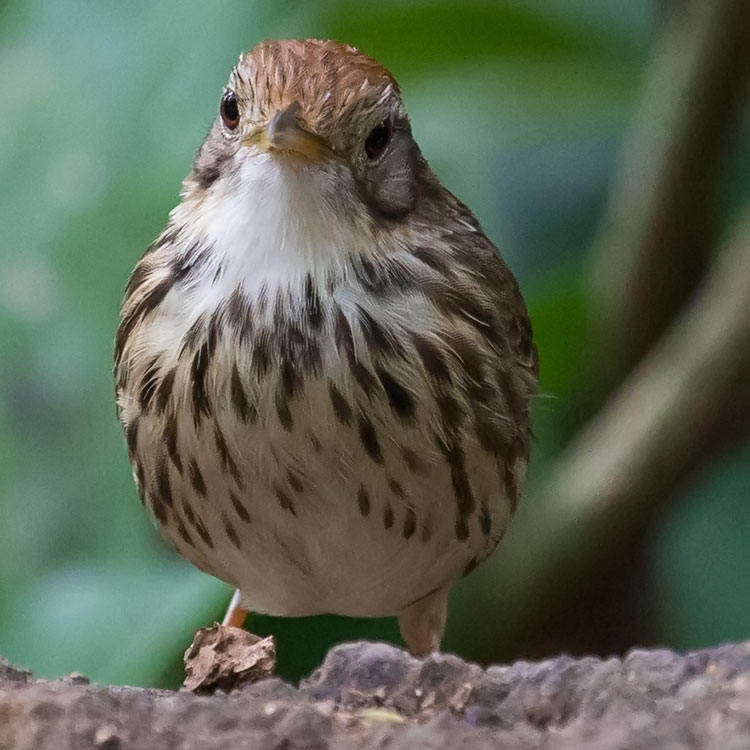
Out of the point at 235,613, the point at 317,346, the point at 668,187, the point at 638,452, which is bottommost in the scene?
the point at 235,613

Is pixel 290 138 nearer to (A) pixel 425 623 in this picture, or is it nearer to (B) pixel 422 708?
(B) pixel 422 708

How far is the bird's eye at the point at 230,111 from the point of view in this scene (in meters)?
2.18

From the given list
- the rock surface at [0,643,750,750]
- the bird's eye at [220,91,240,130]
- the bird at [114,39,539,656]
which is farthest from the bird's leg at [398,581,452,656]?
the rock surface at [0,643,750,750]

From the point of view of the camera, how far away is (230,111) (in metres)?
2.20

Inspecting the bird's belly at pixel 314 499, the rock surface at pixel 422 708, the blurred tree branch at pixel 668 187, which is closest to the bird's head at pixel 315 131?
the bird's belly at pixel 314 499

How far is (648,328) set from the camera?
12.1 ft

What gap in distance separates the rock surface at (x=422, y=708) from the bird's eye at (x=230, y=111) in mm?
912

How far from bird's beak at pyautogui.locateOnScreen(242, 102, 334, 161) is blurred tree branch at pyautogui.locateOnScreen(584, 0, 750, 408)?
66.7 inches

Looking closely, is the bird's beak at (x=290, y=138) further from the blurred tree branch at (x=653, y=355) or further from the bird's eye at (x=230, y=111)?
the blurred tree branch at (x=653, y=355)

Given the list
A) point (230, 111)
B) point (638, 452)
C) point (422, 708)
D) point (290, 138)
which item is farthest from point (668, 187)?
point (422, 708)

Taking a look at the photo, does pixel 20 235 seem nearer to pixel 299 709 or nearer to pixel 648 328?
pixel 648 328

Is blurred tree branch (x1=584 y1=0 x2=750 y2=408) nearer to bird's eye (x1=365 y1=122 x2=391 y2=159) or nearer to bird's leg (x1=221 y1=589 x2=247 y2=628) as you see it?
bird's leg (x1=221 y1=589 x2=247 y2=628)

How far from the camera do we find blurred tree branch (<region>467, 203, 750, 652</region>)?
336 cm

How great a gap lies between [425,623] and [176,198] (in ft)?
4.12
